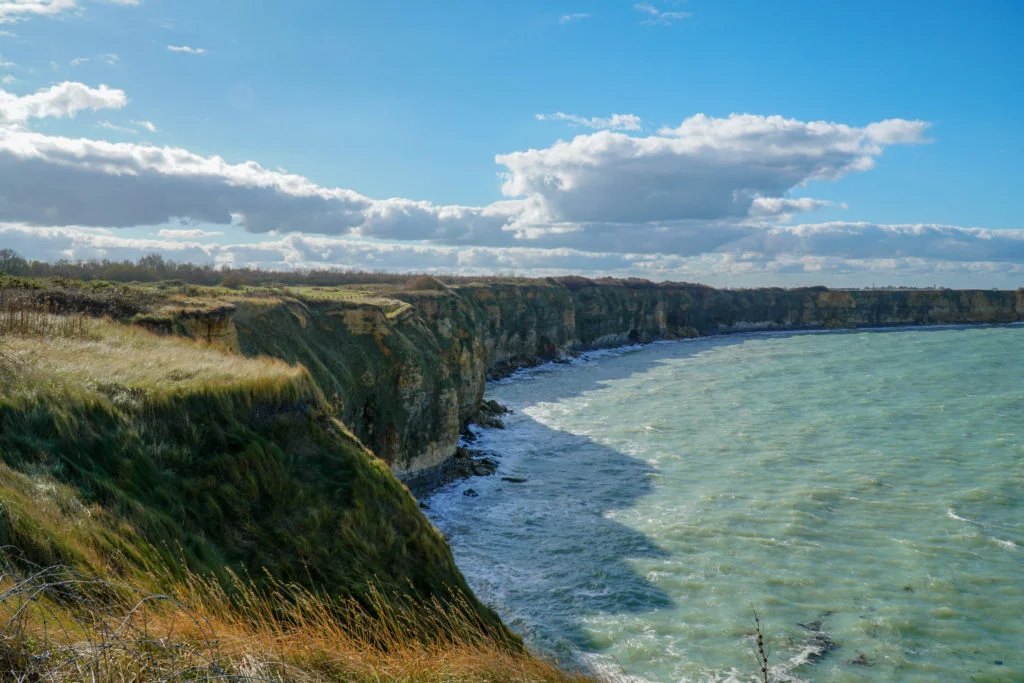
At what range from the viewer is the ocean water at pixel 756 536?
656 inches

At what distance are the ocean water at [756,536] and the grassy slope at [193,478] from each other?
15.1 feet

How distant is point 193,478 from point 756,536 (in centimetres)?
1954

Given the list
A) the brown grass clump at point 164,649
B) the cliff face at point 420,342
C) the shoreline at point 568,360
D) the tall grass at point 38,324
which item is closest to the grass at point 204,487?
the tall grass at point 38,324

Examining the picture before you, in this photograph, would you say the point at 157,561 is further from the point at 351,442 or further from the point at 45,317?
the point at 45,317

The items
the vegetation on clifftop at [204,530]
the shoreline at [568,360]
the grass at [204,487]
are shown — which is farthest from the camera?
the shoreline at [568,360]

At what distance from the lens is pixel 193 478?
37.9ft

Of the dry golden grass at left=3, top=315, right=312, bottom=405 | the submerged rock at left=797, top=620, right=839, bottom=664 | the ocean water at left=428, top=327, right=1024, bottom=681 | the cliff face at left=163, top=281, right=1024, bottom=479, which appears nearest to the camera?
the dry golden grass at left=3, top=315, right=312, bottom=405

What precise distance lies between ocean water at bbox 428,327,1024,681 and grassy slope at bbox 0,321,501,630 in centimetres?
459

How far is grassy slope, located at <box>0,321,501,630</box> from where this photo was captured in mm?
8398

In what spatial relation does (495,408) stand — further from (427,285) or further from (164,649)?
(164,649)

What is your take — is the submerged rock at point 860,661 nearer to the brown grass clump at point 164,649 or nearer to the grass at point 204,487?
the grass at point 204,487

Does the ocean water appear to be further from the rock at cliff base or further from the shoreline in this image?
the rock at cliff base

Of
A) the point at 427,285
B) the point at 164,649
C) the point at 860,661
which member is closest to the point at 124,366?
the point at 164,649

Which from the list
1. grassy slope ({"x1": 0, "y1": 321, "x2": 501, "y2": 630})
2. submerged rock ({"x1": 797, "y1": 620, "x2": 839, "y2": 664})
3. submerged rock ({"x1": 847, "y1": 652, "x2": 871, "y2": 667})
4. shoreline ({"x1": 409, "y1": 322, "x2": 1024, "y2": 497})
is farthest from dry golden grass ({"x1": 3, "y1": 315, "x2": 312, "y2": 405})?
submerged rock ({"x1": 847, "y1": 652, "x2": 871, "y2": 667})
